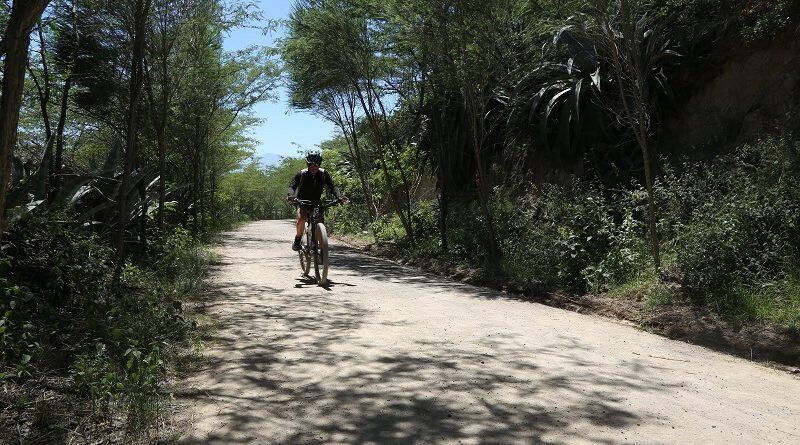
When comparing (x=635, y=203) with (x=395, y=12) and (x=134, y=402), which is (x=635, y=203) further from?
(x=134, y=402)

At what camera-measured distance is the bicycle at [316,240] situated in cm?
905

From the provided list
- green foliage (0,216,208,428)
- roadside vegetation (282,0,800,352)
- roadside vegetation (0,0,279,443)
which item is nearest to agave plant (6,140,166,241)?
roadside vegetation (0,0,279,443)

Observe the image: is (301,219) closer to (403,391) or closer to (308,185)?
(308,185)

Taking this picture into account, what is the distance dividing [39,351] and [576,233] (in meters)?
7.07

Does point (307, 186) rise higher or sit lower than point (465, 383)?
higher

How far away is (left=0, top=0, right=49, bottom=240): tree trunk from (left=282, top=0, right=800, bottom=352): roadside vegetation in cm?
610

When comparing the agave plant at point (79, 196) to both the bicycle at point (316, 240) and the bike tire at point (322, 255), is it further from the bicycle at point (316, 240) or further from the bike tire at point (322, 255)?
the bike tire at point (322, 255)

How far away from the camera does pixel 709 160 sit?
8734 millimetres

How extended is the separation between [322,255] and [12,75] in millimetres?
6240

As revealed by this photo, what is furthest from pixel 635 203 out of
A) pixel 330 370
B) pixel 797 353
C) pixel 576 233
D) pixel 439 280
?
pixel 330 370

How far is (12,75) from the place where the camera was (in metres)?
3.06

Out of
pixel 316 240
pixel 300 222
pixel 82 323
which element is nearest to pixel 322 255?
pixel 316 240

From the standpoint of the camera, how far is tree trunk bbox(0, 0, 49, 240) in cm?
304

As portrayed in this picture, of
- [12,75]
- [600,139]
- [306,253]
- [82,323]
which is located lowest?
[82,323]
